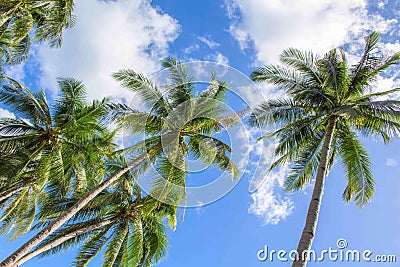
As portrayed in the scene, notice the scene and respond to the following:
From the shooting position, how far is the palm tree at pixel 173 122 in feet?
46.1

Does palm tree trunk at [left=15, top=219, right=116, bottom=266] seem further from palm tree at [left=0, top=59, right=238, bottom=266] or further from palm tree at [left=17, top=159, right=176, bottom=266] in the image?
palm tree at [left=0, top=59, right=238, bottom=266]

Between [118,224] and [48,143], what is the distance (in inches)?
170

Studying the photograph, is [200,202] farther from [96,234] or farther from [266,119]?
[96,234]

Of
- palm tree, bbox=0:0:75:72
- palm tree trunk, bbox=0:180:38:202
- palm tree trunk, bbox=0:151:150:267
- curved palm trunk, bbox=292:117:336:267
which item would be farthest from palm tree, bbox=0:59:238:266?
palm tree, bbox=0:0:75:72

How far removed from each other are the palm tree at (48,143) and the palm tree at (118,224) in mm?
1170

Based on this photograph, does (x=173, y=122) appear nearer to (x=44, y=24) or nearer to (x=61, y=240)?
(x=61, y=240)

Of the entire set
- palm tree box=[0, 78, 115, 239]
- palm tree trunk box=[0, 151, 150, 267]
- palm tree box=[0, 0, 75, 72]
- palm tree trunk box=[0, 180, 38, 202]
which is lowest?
palm tree trunk box=[0, 151, 150, 267]

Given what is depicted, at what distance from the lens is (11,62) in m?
18.0

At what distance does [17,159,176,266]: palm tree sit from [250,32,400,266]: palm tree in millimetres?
5221

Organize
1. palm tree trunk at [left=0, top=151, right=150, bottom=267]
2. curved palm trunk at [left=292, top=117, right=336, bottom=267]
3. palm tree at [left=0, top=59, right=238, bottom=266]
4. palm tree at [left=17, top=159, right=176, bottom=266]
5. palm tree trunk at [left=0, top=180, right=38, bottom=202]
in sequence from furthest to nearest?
palm tree at [left=17, top=159, right=176, bottom=266] → palm tree trunk at [left=0, top=180, right=38, bottom=202] → palm tree at [left=0, top=59, right=238, bottom=266] → palm tree trunk at [left=0, top=151, right=150, bottom=267] → curved palm trunk at [left=292, top=117, right=336, bottom=267]

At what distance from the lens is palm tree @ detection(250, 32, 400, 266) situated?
42.5ft

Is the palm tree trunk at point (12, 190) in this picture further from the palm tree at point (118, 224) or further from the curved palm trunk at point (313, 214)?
the curved palm trunk at point (313, 214)

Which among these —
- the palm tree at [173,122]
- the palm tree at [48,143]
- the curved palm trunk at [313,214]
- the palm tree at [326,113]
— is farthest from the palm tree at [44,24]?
the curved palm trunk at [313,214]

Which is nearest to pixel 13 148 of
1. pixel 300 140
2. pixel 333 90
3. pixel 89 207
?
pixel 89 207
